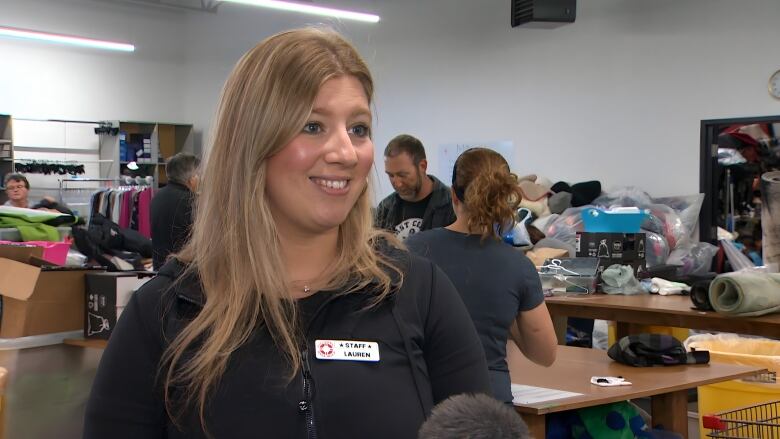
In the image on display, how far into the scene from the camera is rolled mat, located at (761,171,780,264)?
3938mm

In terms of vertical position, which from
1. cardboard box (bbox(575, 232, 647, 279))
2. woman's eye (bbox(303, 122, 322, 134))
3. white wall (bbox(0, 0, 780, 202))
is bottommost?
cardboard box (bbox(575, 232, 647, 279))

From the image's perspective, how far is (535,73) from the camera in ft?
28.9

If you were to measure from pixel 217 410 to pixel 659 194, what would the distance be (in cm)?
714

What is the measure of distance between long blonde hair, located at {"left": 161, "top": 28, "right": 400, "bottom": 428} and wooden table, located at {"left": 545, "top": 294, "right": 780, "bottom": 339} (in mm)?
2752

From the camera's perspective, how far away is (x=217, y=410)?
3.56ft

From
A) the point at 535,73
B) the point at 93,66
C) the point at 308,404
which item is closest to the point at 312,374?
the point at 308,404

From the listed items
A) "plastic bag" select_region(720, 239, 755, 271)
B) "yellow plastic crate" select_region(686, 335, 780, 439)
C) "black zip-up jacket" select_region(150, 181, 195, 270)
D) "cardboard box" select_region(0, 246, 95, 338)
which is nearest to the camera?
"yellow plastic crate" select_region(686, 335, 780, 439)

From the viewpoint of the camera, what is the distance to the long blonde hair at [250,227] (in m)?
1.10

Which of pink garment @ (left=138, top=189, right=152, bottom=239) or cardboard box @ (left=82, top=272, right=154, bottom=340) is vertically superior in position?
pink garment @ (left=138, top=189, right=152, bottom=239)

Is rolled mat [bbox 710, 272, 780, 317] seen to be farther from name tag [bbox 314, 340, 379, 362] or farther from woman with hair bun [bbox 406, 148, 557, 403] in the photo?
name tag [bbox 314, 340, 379, 362]

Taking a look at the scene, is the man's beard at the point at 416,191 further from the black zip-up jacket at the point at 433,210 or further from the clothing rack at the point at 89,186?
the clothing rack at the point at 89,186

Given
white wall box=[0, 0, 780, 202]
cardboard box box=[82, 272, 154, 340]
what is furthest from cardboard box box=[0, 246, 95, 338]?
white wall box=[0, 0, 780, 202]

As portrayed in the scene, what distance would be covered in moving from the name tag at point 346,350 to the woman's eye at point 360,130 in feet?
0.93

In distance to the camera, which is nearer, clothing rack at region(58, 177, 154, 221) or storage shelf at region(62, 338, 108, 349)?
storage shelf at region(62, 338, 108, 349)
